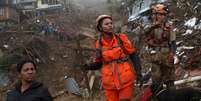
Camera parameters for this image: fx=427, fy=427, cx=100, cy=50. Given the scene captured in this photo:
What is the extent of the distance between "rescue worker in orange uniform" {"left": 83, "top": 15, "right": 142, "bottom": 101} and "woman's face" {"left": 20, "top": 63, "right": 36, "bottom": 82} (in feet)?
3.28

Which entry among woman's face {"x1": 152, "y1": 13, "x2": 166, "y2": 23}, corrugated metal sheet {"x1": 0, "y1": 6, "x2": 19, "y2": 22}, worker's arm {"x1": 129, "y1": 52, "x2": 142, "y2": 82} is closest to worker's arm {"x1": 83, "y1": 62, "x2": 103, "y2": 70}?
worker's arm {"x1": 129, "y1": 52, "x2": 142, "y2": 82}

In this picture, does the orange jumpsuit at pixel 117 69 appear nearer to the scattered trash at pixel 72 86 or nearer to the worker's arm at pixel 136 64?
the worker's arm at pixel 136 64

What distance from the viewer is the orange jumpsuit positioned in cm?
562

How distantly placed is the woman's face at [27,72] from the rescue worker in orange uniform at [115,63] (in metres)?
1.00

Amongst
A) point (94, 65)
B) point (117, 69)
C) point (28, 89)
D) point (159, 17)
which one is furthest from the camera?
point (159, 17)

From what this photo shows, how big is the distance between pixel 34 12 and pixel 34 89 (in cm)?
3656

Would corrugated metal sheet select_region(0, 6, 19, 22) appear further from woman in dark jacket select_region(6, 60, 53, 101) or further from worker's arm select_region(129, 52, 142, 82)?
woman in dark jacket select_region(6, 60, 53, 101)

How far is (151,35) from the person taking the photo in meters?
6.40

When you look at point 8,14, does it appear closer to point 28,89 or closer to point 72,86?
point 72,86

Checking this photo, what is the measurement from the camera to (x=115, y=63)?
5.64 m

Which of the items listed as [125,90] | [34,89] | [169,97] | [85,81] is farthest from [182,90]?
[85,81]

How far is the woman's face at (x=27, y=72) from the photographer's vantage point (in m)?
5.17

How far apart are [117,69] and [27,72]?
1.20m

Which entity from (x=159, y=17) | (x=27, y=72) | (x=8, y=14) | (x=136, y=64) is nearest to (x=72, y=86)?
(x=159, y=17)
